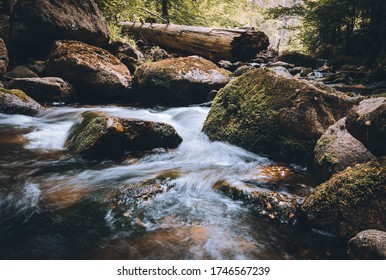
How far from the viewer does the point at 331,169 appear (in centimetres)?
320

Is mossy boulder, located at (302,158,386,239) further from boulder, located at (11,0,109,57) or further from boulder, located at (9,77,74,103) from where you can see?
boulder, located at (11,0,109,57)

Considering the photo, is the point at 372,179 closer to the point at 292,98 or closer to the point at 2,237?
the point at 292,98

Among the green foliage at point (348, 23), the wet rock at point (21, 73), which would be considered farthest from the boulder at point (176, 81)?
the green foliage at point (348, 23)

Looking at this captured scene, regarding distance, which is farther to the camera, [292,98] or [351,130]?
[292,98]

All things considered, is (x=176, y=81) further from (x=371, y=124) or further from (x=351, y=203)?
(x=351, y=203)

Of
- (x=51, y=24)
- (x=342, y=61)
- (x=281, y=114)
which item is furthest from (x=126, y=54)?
(x=342, y=61)

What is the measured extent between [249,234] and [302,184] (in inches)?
44.6

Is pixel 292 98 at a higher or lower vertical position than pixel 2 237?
higher

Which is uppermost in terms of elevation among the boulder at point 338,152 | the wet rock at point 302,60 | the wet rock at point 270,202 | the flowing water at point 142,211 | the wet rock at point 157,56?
the wet rock at point 302,60

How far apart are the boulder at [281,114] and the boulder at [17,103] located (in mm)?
4365

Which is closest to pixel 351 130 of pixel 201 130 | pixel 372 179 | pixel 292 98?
pixel 372 179

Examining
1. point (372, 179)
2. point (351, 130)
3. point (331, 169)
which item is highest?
point (351, 130)

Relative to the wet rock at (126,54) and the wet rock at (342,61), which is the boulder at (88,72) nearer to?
the wet rock at (126,54)

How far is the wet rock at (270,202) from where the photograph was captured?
9.02 ft
